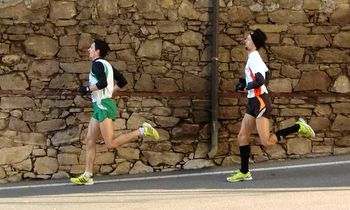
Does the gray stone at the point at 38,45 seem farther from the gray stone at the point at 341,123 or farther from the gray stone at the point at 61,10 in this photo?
the gray stone at the point at 341,123

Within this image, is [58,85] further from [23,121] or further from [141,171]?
[141,171]

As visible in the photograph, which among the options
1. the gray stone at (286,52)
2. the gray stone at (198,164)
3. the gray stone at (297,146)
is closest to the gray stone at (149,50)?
the gray stone at (198,164)

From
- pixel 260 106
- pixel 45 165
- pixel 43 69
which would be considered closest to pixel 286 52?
pixel 260 106

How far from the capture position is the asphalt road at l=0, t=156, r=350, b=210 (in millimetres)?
5543

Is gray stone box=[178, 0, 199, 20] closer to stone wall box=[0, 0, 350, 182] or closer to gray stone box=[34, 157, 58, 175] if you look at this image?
stone wall box=[0, 0, 350, 182]

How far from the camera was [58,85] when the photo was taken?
25.0ft

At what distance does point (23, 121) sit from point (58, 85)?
0.71 m

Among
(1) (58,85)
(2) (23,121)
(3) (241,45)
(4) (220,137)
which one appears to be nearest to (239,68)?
(3) (241,45)

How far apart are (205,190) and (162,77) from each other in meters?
2.14

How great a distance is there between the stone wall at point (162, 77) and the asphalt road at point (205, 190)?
330 millimetres

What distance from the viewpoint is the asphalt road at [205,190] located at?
5543 millimetres

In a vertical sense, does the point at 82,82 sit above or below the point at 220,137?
above

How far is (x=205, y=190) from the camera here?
623 centimetres

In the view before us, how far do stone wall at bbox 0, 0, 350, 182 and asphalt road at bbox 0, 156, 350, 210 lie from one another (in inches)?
13.0
